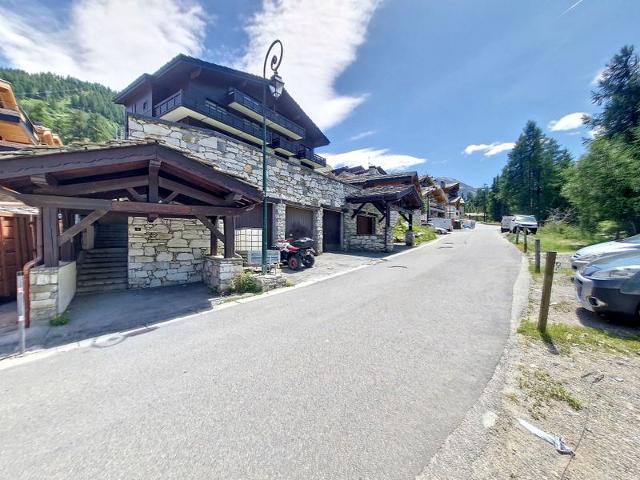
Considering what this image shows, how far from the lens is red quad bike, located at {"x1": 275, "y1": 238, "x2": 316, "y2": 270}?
397 inches

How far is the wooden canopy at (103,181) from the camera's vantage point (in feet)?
14.3

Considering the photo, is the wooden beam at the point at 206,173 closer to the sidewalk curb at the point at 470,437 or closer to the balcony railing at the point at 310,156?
the sidewalk curb at the point at 470,437

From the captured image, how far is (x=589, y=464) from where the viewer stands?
1.87 metres

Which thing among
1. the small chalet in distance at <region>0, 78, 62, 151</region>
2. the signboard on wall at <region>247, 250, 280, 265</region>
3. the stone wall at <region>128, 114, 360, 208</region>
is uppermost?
the small chalet in distance at <region>0, 78, 62, 151</region>

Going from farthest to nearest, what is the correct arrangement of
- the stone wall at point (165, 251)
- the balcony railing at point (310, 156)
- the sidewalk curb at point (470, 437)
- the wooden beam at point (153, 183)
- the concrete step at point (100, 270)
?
A: the balcony railing at point (310, 156) → the stone wall at point (165, 251) → the concrete step at point (100, 270) → the wooden beam at point (153, 183) → the sidewalk curb at point (470, 437)

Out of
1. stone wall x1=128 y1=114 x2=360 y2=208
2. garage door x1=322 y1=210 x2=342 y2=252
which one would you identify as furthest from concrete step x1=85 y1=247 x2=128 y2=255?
garage door x1=322 y1=210 x2=342 y2=252

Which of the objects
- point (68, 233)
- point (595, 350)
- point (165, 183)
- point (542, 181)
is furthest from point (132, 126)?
point (542, 181)

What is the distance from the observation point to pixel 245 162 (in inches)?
395

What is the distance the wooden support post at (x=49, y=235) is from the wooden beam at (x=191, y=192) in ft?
6.33

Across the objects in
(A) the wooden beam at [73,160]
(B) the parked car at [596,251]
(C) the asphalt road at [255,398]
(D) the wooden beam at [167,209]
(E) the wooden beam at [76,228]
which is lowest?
(C) the asphalt road at [255,398]

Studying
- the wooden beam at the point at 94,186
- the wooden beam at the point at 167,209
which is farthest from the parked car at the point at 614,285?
the wooden beam at the point at 94,186

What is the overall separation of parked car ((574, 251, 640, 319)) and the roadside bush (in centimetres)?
684

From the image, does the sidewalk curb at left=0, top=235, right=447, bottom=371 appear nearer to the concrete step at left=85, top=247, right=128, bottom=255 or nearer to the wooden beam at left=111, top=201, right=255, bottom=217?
the wooden beam at left=111, top=201, right=255, bottom=217

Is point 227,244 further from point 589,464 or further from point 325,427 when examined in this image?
→ point 589,464
